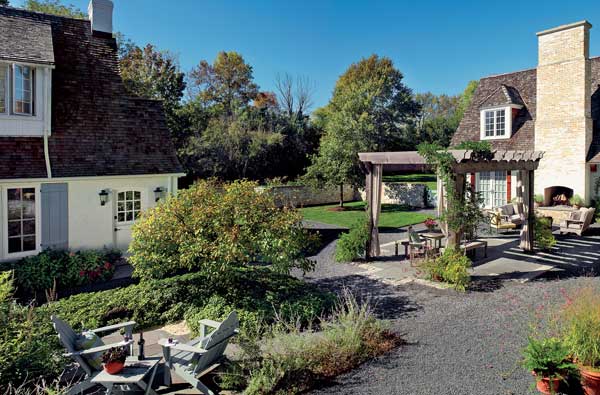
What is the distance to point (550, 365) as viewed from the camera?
470cm

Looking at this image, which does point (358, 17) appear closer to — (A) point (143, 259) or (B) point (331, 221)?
(B) point (331, 221)

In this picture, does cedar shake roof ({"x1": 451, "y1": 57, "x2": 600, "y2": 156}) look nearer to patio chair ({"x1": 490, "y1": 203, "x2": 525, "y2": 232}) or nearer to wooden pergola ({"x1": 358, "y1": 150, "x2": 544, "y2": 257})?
patio chair ({"x1": 490, "y1": 203, "x2": 525, "y2": 232})

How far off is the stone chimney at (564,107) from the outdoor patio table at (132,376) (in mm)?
18763

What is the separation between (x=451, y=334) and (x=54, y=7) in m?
28.9

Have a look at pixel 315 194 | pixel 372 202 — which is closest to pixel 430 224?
pixel 372 202

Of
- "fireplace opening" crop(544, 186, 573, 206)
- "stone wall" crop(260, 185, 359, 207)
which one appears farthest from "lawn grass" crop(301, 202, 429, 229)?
"fireplace opening" crop(544, 186, 573, 206)

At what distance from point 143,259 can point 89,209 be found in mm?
4343

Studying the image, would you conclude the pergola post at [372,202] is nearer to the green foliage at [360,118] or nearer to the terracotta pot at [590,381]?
the terracotta pot at [590,381]

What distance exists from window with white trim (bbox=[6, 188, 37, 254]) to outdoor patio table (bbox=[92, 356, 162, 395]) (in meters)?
7.35

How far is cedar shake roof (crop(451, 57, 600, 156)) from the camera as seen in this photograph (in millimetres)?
18688

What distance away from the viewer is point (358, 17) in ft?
89.2

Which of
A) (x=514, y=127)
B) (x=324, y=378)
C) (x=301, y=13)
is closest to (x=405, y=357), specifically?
(x=324, y=378)

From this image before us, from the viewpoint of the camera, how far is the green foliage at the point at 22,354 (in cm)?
496

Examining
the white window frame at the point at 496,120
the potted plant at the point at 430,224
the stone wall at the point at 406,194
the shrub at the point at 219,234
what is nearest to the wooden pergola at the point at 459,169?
the potted plant at the point at 430,224
